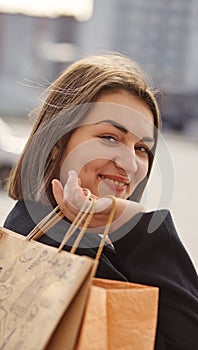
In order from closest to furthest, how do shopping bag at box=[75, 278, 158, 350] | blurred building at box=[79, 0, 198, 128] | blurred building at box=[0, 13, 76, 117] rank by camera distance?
1. shopping bag at box=[75, 278, 158, 350]
2. blurred building at box=[79, 0, 198, 128]
3. blurred building at box=[0, 13, 76, 117]

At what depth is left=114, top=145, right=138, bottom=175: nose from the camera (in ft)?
4.52

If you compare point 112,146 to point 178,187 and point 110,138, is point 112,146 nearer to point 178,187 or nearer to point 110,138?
point 110,138

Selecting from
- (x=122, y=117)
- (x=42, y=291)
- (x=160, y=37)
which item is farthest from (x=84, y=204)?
(x=160, y=37)

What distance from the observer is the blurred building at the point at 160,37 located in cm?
1412

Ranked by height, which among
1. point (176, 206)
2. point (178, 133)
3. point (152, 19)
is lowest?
point (178, 133)

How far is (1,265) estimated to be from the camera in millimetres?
1214

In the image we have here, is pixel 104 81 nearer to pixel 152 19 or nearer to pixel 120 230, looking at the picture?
pixel 120 230

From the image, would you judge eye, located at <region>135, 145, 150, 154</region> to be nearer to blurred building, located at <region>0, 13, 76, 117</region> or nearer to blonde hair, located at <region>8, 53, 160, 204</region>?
blonde hair, located at <region>8, 53, 160, 204</region>

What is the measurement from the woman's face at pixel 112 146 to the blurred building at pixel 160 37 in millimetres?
12614

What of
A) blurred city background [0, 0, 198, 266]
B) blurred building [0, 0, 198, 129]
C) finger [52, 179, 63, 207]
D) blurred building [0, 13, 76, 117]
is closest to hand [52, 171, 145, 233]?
finger [52, 179, 63, 207]

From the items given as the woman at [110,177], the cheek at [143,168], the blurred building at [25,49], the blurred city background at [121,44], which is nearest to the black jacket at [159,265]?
the woman at [110,177]

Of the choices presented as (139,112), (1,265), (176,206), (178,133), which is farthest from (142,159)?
(178,133)

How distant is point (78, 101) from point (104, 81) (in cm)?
6

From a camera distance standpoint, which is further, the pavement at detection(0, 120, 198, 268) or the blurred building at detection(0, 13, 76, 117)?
the blurred building at detection(0, 13, 76, 117)
